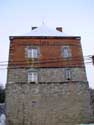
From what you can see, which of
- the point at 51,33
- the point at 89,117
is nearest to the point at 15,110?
the point at 89,117

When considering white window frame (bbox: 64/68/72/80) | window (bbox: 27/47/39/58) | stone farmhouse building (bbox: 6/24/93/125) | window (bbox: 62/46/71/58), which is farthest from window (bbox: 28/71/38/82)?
window (bbox: 62/46/71/58)

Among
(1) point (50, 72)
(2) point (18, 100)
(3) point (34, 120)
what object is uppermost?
(1) point (50, 72)

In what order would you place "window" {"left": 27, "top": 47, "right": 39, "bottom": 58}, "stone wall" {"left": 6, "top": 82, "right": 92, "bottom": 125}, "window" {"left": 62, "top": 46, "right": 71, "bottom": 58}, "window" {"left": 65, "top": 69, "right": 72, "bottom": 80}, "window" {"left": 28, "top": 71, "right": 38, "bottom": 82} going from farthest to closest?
"window" {"left": 62, "top": 46, "right": 71, "bottom": 58} < "window" {"left": 27, "top": 47, "right": 39, "bottom": 58} < "window" {"left": 65, "top": 69, "right": 72, "bottom": 80} < "window" {"left": 28, "top": 71, "right": 38, "bottom": 82} < "stone wall" {"left": 6, "top": 82, "right": 92, "bottom": 125}

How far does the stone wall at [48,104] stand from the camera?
85.2 feet

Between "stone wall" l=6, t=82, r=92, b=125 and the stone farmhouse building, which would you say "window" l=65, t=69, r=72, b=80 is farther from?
"stone wall" l=6, t=82, r=92, b=125

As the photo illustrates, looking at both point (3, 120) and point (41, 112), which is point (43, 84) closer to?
point (41, 112)

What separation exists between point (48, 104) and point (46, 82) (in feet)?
7.58

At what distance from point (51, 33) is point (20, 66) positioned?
5.80 m

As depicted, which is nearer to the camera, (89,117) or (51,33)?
(89,117)

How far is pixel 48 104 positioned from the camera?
26500mm

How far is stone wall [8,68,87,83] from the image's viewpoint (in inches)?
1079

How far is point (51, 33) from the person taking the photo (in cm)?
3075

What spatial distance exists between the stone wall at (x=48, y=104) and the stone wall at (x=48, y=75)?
21.7 inches

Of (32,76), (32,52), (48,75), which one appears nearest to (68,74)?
(48,75)
